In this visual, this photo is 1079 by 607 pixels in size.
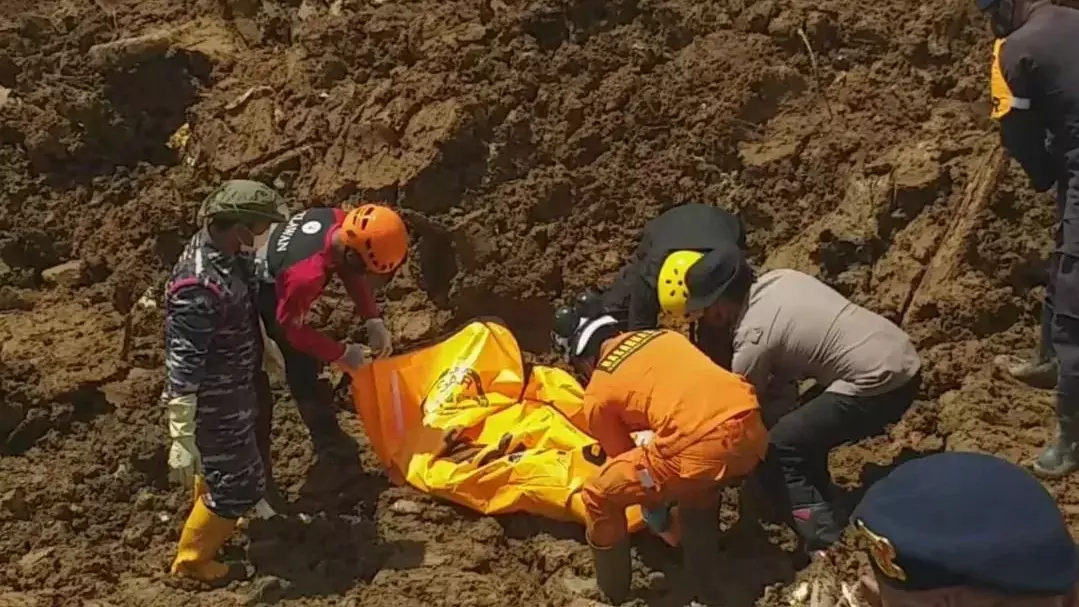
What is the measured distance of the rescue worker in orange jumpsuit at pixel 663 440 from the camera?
4.22 meters

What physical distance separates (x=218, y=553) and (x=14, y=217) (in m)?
2.79

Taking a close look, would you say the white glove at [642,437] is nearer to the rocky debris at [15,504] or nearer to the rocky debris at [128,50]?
the rocky debris at [15,504]

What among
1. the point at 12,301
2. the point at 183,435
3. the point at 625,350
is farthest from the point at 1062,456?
the point at 12,301

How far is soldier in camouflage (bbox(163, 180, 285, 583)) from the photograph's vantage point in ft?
14.8

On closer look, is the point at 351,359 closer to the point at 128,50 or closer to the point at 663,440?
the point at 663,440

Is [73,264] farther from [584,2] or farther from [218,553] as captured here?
[584,2]

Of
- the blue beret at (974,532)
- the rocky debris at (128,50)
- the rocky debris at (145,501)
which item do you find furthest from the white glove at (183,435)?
the rocky debris at (128,50)

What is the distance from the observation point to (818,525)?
15.1 feet

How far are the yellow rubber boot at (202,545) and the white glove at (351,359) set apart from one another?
0.80 meters

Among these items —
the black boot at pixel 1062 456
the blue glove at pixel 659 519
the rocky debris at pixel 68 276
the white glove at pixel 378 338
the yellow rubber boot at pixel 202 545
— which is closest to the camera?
the blue glove at pixel 659 519

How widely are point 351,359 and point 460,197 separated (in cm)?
121

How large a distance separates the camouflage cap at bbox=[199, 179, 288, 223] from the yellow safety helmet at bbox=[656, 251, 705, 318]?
56.4 inches

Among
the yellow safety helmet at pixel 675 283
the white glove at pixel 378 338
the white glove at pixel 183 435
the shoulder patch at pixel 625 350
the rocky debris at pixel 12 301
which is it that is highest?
the yellow safety helmet at pixel 675 283

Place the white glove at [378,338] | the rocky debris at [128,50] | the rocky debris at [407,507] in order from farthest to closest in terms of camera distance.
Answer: the rocky debris at [128,50] < the white glove at [378,338] < the rocky debris at [407,507]
